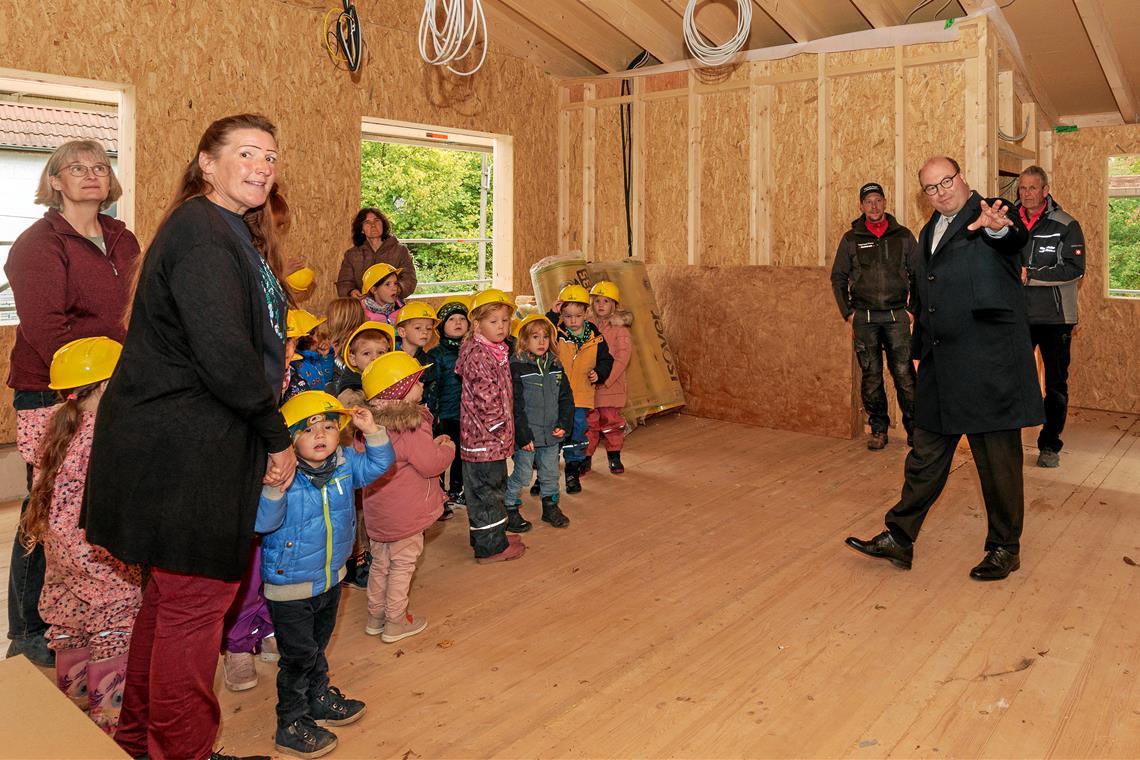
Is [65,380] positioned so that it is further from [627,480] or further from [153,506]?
[627,480]

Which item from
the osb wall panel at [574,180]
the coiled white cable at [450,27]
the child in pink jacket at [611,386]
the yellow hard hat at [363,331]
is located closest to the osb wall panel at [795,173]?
the osb wall panel at [574,180]

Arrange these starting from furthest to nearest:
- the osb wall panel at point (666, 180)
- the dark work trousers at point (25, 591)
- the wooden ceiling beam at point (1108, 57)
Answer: the osb wall panel at point (666, 180)
the wooden ceiling beam at point (1108, 57)
the dark work trousers at point (25, 591)

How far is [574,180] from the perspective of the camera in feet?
29.3

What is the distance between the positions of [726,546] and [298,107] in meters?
4.53

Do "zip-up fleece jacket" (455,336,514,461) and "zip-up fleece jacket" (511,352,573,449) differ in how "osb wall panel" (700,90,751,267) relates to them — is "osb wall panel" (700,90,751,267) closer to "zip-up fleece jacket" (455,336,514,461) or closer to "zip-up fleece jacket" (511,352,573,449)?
"zip-up fleece jacket" (511,352,573,449)

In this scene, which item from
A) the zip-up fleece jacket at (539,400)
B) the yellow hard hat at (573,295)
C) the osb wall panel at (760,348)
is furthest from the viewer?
the osb wall panel at (760,348)

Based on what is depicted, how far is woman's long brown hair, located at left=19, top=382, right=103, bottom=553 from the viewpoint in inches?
103

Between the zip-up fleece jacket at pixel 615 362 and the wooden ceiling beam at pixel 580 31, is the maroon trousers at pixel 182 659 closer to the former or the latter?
the zip-up fleece jacket at pixel 615 362

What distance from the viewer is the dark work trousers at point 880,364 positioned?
6.47 metres

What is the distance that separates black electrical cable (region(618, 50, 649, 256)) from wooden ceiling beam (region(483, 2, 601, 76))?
0.39 meters

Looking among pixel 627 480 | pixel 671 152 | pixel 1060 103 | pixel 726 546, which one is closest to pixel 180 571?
pixel 726 546

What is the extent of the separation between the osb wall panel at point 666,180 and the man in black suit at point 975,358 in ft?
14.0

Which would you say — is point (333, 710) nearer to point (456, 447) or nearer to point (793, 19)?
point (456, 447)

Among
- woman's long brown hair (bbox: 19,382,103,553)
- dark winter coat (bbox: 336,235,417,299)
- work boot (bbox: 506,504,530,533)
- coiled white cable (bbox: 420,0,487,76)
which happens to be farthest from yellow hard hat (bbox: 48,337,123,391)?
coiled white cable (bbox: 420,0,487,76)
